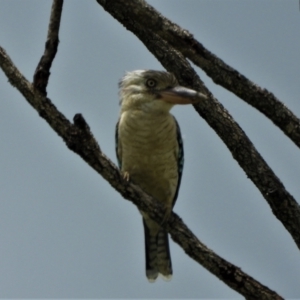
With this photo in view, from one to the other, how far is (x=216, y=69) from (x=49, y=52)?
1.51m

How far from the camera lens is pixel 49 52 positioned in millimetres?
6305

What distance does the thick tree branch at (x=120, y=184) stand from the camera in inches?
240

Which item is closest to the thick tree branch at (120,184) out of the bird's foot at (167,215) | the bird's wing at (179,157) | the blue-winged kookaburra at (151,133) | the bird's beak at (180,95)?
the bird's foot at (167,215)

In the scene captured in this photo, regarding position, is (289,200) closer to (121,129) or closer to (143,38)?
(121,129)

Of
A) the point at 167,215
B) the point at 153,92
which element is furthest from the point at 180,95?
the point at 167,215

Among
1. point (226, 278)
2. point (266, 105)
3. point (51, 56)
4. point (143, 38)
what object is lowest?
point (226, 278)

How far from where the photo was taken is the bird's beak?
7221 mm

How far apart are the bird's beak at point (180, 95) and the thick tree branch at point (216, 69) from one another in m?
0.55

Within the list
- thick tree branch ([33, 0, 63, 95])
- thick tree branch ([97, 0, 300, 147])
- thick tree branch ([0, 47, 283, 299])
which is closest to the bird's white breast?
thick tree branch ([0, 47, 283, 299])

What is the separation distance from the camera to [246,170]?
7566mm

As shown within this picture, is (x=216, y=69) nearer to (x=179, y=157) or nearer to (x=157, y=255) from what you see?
(x=179, y=157)

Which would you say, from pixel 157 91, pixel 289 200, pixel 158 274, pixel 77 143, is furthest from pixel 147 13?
pixel 158 274

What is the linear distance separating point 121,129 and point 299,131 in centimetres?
209

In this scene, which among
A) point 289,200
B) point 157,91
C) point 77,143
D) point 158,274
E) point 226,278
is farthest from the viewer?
point 158,274
